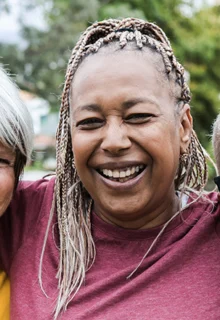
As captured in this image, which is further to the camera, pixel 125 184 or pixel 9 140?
pixel 9 140

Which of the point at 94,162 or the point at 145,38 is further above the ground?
the point at 145,38

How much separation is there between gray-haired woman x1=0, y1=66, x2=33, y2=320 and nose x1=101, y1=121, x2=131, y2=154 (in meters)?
0.44

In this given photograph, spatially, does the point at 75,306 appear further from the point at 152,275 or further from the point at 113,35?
the point at 113,35

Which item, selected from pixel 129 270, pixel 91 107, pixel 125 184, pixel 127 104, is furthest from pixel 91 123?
pixel 129 270

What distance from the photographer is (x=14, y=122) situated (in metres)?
2.48

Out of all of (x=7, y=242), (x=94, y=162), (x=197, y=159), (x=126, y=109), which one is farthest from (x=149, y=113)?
(x=7, y=242)

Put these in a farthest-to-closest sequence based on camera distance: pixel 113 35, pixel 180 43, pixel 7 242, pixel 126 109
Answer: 1. pixel 180 43
2. pixel 7 242
3. pixel 113 35
4. pixel 126 109

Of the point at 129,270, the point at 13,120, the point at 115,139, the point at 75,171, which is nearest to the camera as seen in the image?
the point at 115,139

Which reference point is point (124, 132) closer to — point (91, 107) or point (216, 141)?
point (91, 107)

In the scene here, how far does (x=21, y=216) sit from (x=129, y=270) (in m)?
0.62

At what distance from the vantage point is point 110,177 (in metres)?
2.35

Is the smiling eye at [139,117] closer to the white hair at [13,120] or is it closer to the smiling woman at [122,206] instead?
the smiling woman at [122,206]

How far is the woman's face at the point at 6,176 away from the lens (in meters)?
2.51

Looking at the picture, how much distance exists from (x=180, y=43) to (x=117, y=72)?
19194 mm
